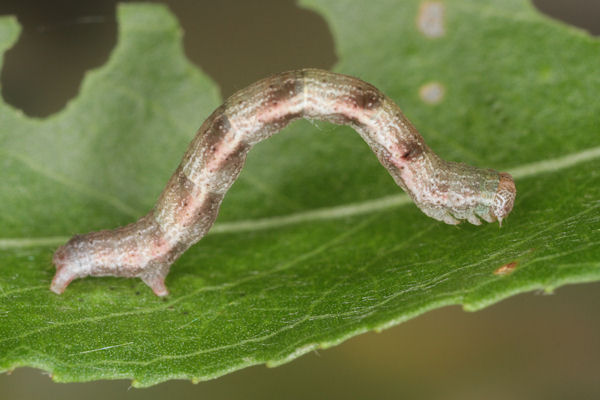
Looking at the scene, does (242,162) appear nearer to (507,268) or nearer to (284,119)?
(284,119)

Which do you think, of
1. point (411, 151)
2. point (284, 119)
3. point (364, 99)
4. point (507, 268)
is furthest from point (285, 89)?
point (507, 268)

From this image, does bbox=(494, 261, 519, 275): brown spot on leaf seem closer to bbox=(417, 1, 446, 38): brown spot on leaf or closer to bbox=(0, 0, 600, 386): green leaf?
bbox=(0, 0, 600, 386): green leaf

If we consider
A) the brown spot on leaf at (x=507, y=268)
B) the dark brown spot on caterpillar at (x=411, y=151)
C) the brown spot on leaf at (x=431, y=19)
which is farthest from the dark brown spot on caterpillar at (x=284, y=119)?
the brown spot on leaf at (x=507, y=268)

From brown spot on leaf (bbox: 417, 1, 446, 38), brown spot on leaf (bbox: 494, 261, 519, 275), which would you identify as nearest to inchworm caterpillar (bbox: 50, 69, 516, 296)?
brown spot on leaf (bbox: 494, 261, 519, 275)

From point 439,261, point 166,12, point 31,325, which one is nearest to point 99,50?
point 166,12

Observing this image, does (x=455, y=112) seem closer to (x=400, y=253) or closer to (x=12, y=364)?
(x=400, y=253)

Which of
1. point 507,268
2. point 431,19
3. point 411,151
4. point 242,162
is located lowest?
point 507,268

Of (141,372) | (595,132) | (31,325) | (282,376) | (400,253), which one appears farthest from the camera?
(282,376)

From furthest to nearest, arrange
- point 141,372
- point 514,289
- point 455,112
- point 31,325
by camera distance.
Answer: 1. point 455,112
2. point 31,325
3. point 141,372
4. point 514,289
